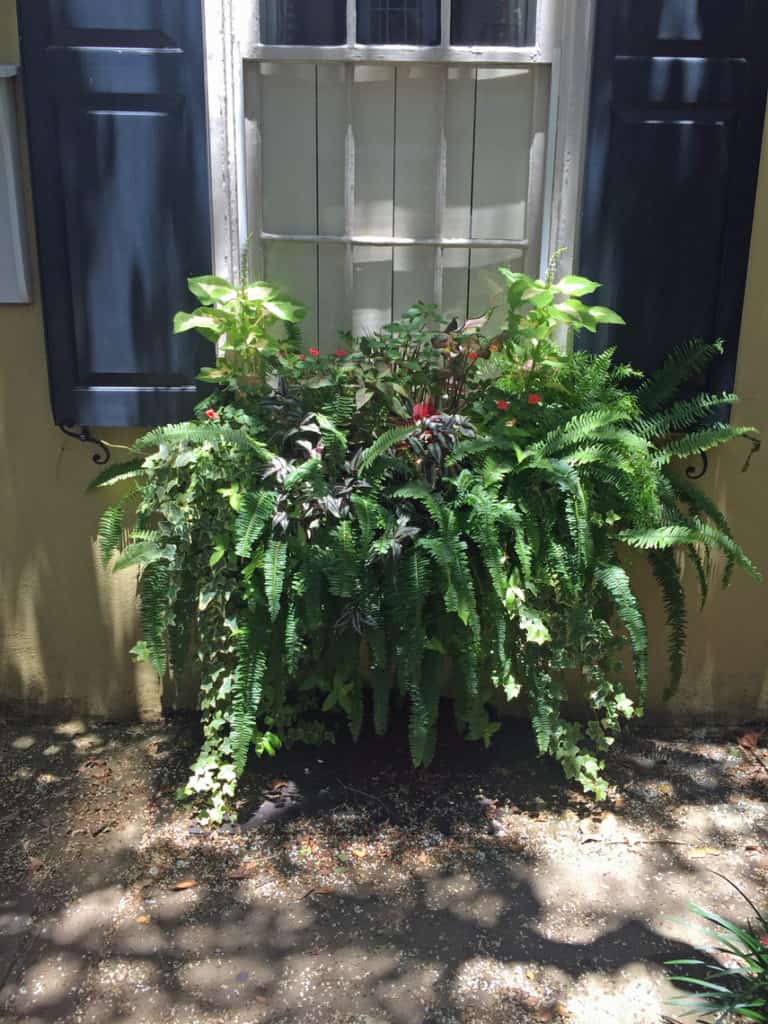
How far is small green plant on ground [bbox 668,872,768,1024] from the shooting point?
2.11 meters

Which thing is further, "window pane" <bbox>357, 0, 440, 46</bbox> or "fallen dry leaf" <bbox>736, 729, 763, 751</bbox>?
"fallen dry leaf" <bbox>736, 729, 763, 751</bbox>

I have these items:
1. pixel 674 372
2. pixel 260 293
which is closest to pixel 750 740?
pixel 674 372

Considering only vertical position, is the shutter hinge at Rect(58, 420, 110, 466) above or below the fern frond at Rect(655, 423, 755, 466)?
below

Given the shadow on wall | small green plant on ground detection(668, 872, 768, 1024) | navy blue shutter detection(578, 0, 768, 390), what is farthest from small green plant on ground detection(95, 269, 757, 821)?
small green plant on ground detection(668, 872, 768, 1024)

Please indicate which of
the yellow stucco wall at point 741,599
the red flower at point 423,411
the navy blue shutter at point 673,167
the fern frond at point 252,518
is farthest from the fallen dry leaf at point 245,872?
the navy blue shutter at point 673,167

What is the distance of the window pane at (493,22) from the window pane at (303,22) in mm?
397

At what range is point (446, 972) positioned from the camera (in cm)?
238

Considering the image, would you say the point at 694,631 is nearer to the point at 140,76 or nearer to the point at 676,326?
the point at 676,326

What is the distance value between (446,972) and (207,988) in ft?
2.02

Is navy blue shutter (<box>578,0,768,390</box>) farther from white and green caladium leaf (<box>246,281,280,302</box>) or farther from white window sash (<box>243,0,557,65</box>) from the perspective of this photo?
white and green caladium leaf (<box>246,281,280,302</box>)

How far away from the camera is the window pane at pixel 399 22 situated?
10.2ft

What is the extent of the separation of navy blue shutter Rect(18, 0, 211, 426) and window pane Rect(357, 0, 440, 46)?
570 mm

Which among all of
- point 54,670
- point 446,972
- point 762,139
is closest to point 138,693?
point 54,670

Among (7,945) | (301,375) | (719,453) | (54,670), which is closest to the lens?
(7,945)
